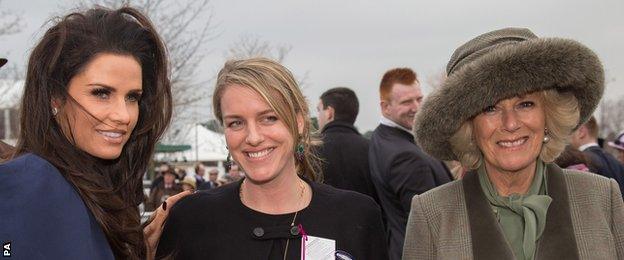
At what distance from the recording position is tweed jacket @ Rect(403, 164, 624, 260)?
3.12m

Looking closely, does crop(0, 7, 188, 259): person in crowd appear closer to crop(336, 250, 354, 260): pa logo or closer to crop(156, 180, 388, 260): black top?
crop(156, 180, 388, 260): black top

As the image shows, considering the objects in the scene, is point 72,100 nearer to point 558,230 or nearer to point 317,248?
point 317,248

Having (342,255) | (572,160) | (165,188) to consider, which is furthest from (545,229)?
(165,188)

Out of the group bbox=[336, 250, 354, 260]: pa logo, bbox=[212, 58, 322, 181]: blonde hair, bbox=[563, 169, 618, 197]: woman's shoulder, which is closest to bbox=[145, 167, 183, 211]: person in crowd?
bbox=[212, 58, 322, 181]: blonde hair

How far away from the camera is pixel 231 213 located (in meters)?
3.14

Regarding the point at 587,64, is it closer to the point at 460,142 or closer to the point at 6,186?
the point at 460,142

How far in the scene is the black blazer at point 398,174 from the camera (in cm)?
562

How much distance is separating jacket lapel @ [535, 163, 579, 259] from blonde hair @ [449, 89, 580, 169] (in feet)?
0.47

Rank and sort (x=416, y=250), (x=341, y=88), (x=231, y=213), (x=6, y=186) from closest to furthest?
(x=6, y=186)
(x=231, y=213)
(x=416, y=250)
(x=341, y=88)

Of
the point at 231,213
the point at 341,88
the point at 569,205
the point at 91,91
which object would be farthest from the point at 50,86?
the point at 341,88

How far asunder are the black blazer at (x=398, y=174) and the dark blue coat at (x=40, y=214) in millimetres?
3363

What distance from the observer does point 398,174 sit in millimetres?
5684

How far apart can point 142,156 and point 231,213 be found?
1.70ft

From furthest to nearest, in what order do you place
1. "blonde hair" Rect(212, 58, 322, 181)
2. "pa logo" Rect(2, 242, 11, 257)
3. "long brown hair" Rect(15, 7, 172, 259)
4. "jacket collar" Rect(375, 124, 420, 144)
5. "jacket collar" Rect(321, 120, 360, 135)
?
1. "jacket collar" Rect(321, 120, 360, 135)
2. "jacket collar" Rect(375, 124, 420, 144)
3. "blonde hair" Rect(212, 58, 322, 181)
4. "long brown hair" Rect(15, 7, 172, 259)
5. "pa logo" Rect(2, 242, 11, 257)
